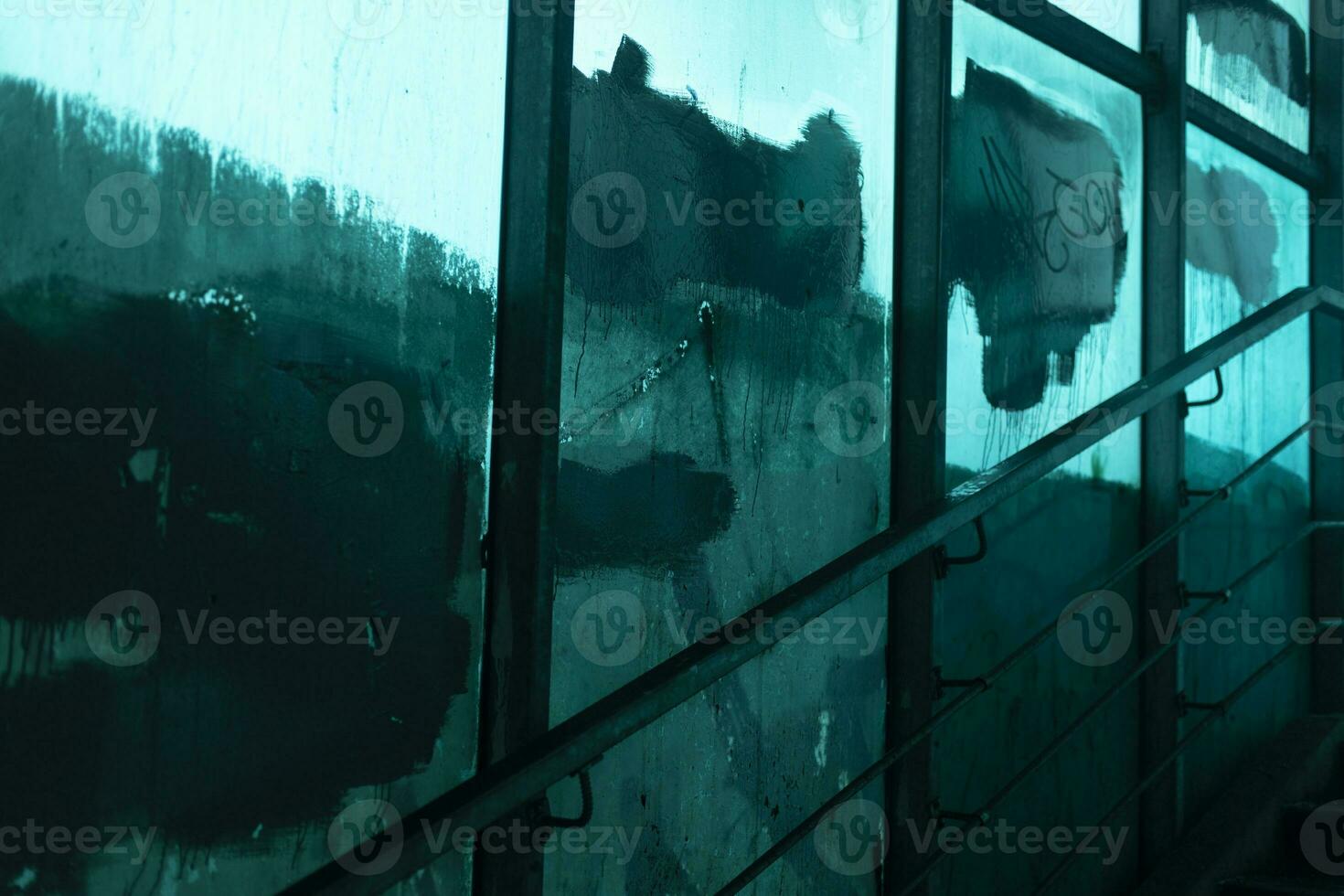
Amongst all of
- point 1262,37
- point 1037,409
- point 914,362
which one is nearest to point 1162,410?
point 1037,409

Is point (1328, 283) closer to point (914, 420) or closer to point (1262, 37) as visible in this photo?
point (1262, 37)

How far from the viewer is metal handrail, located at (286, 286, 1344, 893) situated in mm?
1280

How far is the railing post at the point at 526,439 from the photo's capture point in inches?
65.4

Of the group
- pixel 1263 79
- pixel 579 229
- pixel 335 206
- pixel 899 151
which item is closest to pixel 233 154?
pixel 335 206

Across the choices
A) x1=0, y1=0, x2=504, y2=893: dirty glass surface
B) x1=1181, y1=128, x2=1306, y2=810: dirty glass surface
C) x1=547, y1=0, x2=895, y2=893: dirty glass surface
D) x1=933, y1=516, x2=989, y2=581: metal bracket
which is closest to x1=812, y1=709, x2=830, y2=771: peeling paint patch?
x1=547, y1=0, x2=895, y2=893: dirty glass surface

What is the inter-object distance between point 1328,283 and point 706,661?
3.05 metres

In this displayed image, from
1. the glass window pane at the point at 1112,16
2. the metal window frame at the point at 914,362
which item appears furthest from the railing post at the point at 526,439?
the glass window pane at the point at 1112,16

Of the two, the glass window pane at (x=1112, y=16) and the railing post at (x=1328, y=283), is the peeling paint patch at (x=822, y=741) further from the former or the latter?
the railing post at (x=1328, y=283)

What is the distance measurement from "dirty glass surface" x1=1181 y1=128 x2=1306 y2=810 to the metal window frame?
3.5 inches

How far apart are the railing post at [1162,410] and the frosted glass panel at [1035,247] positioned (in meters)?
0.04

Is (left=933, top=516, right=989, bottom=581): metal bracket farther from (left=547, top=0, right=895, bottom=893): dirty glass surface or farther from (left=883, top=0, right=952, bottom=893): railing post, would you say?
(left=547, top=0, right=895, bottom=893): dirty glass surface

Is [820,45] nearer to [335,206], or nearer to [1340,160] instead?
[335,206]

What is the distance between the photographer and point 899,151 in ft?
7.72

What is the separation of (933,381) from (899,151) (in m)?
0.42
